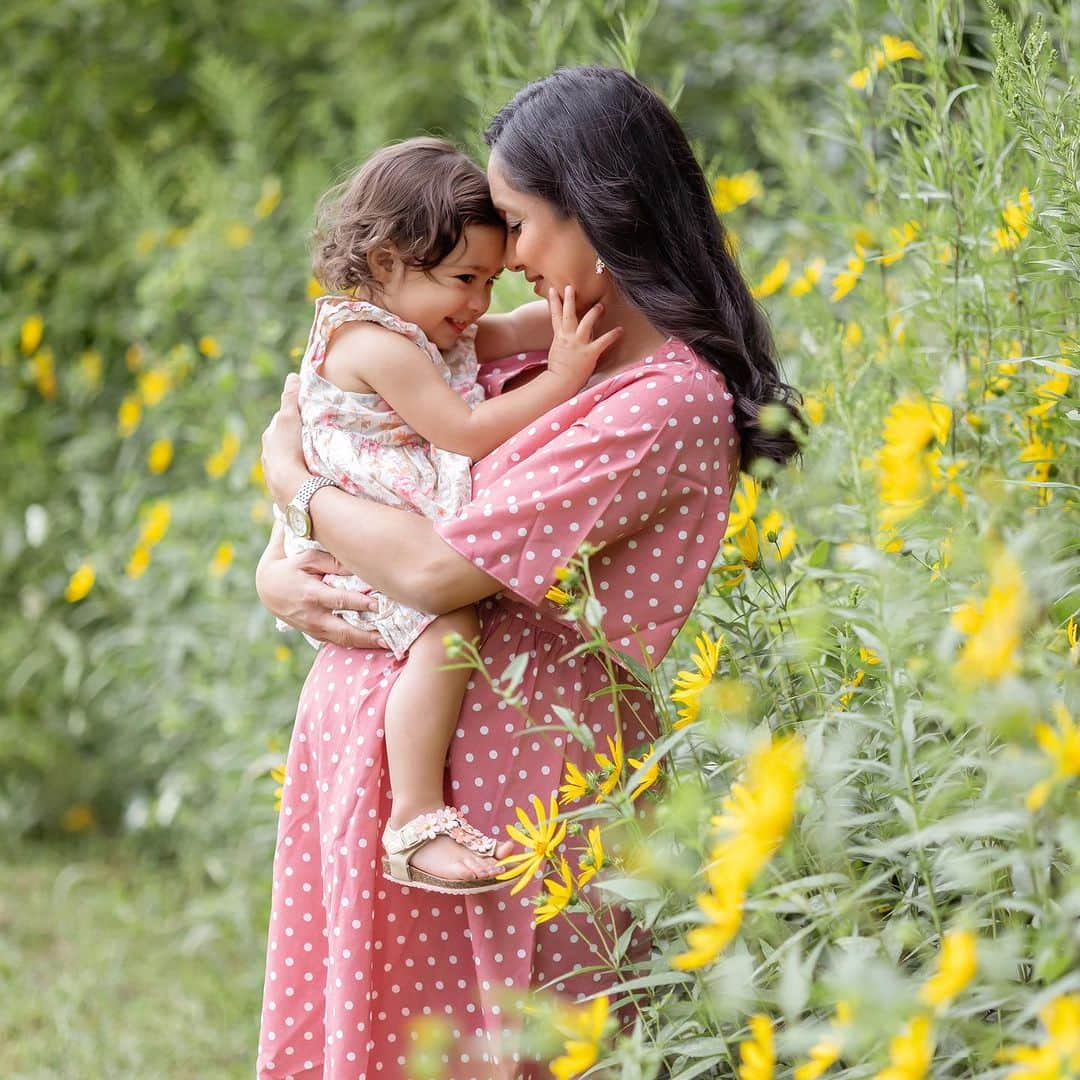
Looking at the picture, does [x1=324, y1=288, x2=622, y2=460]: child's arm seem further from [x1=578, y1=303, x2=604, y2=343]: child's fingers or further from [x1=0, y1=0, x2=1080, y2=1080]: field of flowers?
[x1=0, y1=0, x2=1080, y2=1080]: field of flowers

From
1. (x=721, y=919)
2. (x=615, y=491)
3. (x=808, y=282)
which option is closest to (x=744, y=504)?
(x=615, y=491)

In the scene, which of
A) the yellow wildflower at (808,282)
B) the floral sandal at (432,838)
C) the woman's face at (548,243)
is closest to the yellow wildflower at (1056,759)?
the floral sandal at (432,838)

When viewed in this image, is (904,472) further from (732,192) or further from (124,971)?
(124,971)

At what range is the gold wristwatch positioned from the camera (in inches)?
68.5

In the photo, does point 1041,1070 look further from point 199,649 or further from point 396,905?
point 199,649

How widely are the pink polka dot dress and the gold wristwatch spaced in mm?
157


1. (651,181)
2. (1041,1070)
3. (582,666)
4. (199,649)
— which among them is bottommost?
(199,649)

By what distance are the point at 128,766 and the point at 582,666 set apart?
103 inches

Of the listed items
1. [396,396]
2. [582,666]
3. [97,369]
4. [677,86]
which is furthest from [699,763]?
[97,369]

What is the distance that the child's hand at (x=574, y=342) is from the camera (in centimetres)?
166

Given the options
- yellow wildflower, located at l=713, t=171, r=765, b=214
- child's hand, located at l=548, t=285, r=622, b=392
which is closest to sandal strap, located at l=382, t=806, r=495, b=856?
child's hand, located at l=548, t=285, r=622, b=392

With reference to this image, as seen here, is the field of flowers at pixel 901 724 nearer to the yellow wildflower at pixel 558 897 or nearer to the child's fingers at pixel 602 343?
the yellow wildflower at pixel 558 897

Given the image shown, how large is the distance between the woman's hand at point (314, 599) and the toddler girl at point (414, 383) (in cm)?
2

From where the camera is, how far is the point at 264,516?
2938mm
